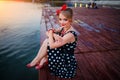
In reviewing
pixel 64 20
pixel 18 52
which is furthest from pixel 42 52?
pixel 18 52

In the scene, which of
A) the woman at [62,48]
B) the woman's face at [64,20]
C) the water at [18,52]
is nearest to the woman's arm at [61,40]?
the woman at [62,48]

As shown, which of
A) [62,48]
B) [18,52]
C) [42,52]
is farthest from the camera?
[18,52]

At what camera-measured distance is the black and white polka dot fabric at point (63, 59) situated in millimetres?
2285

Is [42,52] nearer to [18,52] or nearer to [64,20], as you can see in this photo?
[64,20]

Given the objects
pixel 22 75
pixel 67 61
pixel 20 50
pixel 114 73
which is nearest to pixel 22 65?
pixel 22 75

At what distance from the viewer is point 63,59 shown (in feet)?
7.57

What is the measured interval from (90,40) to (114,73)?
6.08 ft

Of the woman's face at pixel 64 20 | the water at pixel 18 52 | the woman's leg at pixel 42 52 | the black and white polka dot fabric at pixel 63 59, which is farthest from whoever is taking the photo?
the water at pixel 18 52

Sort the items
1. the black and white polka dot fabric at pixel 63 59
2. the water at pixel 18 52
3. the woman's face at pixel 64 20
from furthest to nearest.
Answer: the water at pixel 18 52 < the black and white polka dot fabric at pixel 63 59 < the woman's face at pixel 64 20

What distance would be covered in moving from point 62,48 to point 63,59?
0.17 metres

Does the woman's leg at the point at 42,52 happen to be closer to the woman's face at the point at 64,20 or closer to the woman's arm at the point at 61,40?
the woman's arm at the point at 61,40

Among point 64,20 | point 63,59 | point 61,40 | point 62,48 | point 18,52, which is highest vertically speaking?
point 64,20

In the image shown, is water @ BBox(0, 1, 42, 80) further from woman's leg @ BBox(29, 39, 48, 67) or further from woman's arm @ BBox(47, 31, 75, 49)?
woman's arm @ BBox(47, 31, 75, 49)

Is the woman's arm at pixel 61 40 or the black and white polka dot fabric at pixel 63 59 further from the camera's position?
the black and white polka dot fabric at pixel 63 59
